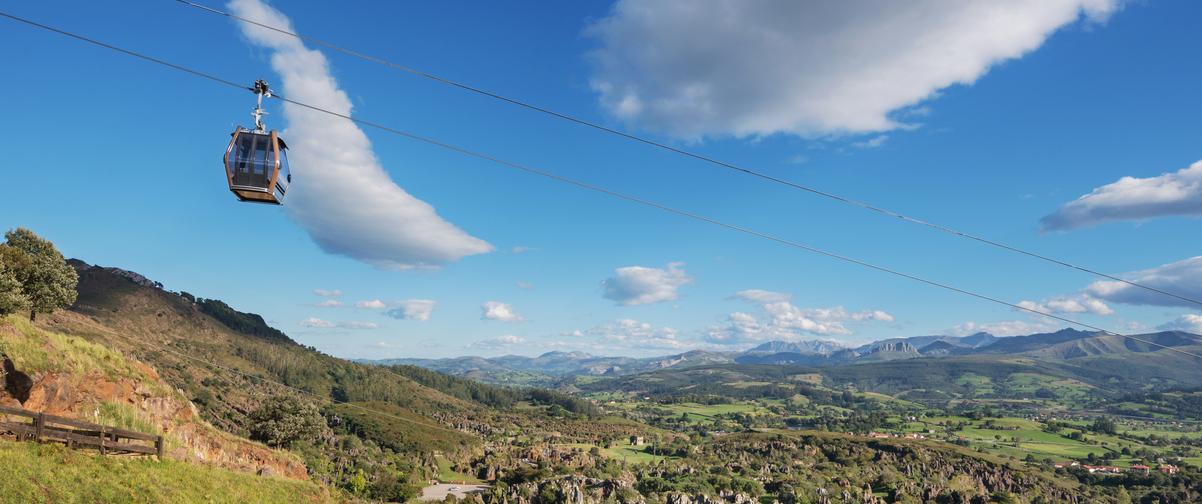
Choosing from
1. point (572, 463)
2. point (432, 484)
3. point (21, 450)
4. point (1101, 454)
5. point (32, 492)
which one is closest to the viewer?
point (32, 492)

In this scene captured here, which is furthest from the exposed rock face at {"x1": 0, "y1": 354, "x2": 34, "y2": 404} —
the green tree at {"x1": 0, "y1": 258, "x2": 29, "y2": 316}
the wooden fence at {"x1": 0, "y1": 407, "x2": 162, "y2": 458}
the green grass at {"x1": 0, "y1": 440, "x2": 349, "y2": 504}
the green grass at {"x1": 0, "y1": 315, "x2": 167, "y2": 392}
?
the green tree at {"x1": 0, "y1": 258, "x2": 29, "y2": 316}

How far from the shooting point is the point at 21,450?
19734mm

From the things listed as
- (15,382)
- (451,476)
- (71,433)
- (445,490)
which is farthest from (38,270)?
(451,476)

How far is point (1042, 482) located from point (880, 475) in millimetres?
39659

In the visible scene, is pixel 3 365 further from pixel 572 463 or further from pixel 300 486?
pixel 572 463

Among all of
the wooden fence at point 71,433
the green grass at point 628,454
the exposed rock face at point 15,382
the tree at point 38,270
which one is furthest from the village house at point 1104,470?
the tree at point 38,270

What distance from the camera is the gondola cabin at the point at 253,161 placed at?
21000 mm

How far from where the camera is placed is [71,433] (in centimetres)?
2198

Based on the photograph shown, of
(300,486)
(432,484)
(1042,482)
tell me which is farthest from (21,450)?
(1042,482)

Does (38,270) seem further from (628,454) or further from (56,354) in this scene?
(628,454)

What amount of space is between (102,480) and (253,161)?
1375cm

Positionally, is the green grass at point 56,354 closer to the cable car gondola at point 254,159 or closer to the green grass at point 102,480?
the green grass at point 102,480

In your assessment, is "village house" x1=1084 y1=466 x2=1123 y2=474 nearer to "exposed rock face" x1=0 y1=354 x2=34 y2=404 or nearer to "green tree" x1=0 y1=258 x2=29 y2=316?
"exposed rock face" x1=0 y1=354 x2=34 y2=404

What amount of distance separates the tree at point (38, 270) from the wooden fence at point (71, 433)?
30028 millimetres
